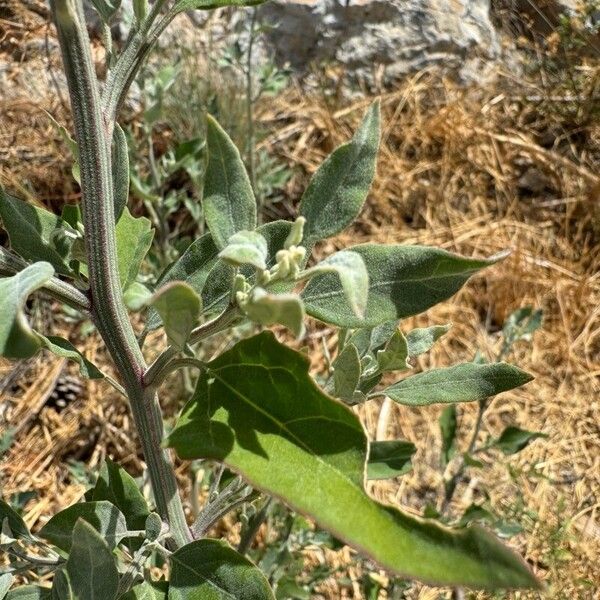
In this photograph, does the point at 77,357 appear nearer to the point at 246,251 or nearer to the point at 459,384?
the point at 246,251

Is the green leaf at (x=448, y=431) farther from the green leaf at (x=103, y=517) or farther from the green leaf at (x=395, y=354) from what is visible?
the green leaf at (x=103, y=517)

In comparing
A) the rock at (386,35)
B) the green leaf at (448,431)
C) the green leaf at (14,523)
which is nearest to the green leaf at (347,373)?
the green leaf at (14,523)

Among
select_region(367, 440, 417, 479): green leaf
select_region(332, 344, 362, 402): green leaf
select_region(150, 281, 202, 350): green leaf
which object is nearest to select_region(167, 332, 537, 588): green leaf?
select_region(150, 281, 202, 350): green leaf

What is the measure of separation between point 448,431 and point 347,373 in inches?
33.6

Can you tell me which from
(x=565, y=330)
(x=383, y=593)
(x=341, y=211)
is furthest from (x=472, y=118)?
(x=341, y=211)

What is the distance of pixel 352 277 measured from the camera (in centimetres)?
58

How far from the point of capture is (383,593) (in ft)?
6.16

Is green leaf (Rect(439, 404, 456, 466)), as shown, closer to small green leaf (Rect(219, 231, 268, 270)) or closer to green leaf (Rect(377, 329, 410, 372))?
green leaf (Rect(377, 329, 410, 372))

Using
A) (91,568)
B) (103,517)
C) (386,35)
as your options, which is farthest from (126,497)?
(386,35)

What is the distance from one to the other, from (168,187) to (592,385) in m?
1.68

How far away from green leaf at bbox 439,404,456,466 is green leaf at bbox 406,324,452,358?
2.12 feet

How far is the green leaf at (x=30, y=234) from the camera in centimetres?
79

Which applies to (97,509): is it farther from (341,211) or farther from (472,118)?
(472,118)

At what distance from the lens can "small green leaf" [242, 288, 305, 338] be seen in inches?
19.7
